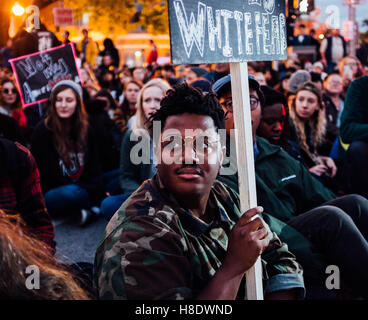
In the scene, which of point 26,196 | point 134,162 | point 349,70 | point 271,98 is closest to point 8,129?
point 134,162

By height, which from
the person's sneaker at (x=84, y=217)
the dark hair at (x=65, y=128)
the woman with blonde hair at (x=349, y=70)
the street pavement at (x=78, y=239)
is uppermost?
the woman with blonde hair at (x=349, y=70)

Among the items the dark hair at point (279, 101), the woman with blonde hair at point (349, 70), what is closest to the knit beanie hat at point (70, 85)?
the dark hair at point (279, 101)

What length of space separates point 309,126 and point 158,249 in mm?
3647

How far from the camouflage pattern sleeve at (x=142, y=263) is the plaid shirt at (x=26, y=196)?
111 cm

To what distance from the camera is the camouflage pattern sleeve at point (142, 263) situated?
1437 mm

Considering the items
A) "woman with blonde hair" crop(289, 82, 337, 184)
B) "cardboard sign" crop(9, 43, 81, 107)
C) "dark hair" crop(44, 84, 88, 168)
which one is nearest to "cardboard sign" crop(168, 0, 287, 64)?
"woman with blonde hair" crop(289, 82, 337, 184)

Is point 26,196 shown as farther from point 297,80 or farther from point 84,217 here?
point 297,80

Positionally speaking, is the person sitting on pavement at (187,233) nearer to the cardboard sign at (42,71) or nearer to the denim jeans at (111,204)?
the denim jeans at (111,204)

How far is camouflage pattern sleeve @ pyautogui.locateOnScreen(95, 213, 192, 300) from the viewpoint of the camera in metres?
1.44

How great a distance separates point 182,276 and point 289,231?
1048 millimetres

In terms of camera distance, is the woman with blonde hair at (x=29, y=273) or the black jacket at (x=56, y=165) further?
the black jacket at (x=56, y=165)

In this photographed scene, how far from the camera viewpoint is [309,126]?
4863 millimetres

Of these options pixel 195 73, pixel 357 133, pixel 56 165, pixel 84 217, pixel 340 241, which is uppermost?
pixel 195 73

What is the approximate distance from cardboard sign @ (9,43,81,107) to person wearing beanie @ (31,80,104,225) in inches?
6.5
